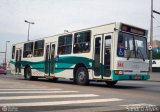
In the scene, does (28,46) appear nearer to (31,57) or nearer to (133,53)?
(31,57)

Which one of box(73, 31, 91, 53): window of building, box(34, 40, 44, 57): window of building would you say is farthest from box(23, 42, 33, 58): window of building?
box(73, 31, 91, 53): window of building

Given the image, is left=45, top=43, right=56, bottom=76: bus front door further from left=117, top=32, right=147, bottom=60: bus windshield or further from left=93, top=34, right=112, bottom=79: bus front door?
left=117, top=32, right=147, bottom=60: bus windshield

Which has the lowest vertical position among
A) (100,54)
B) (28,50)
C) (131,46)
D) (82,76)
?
(82,76)

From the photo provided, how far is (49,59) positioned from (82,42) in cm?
410

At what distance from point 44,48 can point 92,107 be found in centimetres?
1439

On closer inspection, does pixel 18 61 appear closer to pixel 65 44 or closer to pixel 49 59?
pixel 49 59

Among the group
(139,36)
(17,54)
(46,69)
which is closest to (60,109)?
(139,36)

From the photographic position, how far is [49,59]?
72.8 feet

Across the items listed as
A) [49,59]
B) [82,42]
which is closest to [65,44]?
[82,42]

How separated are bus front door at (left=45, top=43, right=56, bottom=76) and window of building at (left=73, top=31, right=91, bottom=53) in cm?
287

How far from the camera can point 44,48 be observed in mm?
23234

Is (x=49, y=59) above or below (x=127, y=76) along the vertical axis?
above

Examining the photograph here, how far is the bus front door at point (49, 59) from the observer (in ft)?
71.6

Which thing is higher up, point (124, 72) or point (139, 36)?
point (139, 36)
